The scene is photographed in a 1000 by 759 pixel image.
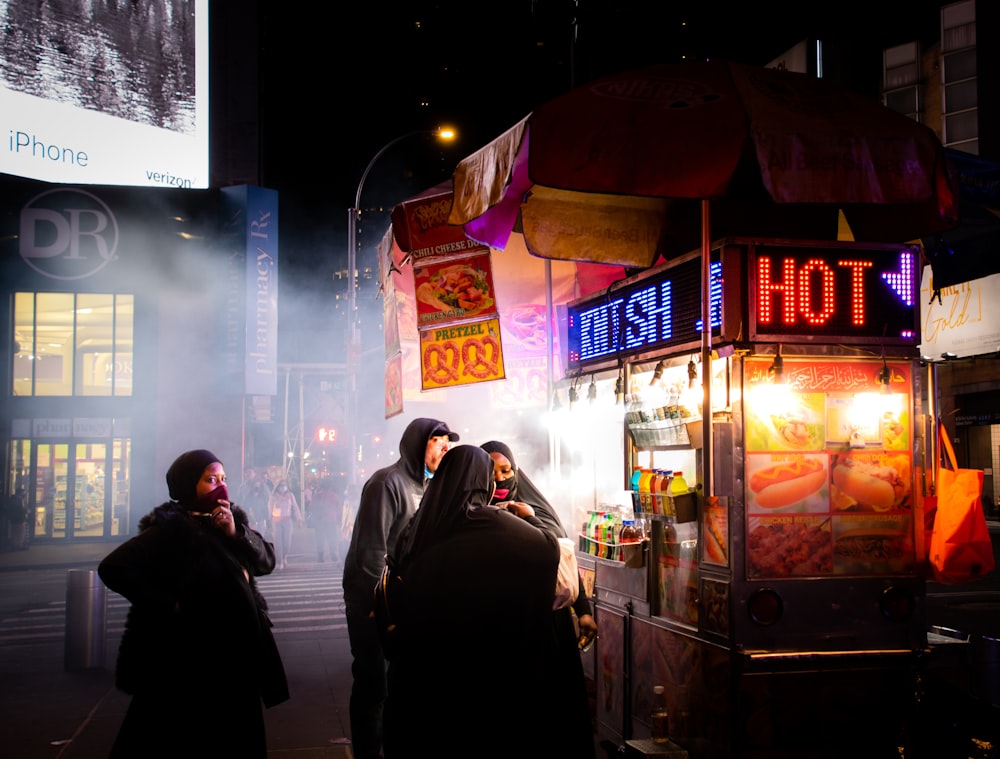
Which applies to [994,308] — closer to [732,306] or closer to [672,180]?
[732,306]

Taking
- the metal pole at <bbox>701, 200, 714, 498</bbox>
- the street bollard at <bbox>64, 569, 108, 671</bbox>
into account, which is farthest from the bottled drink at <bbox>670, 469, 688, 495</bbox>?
the street bollard at <bbox>64, 569, 108, 671</bbox>

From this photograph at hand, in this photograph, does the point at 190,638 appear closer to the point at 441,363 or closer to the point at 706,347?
the point at 706,347

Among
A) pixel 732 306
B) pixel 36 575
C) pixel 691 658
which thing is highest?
pixel 732 306

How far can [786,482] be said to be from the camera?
4.90 meters

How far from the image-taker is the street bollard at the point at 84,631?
30.8 ft

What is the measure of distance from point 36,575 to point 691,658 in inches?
658

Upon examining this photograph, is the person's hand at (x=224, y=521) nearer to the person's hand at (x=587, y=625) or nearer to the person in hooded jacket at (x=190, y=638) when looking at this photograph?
the person in hooded jacket at (x=190, y=638)

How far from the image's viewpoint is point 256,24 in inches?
1102

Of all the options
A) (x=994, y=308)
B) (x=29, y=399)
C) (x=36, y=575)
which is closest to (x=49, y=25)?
(x=29, y=399)

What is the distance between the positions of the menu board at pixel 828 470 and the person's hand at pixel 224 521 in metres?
2.72

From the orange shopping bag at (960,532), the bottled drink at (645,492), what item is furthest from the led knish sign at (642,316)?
the orange shopping bag at (960,532)

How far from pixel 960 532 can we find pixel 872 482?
1.65ft

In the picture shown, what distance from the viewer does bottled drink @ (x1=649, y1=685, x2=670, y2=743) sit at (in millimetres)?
5094

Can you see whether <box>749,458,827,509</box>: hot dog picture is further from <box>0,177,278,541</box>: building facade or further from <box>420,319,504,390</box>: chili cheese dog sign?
<box>0,177,278,541</box>: building facade
